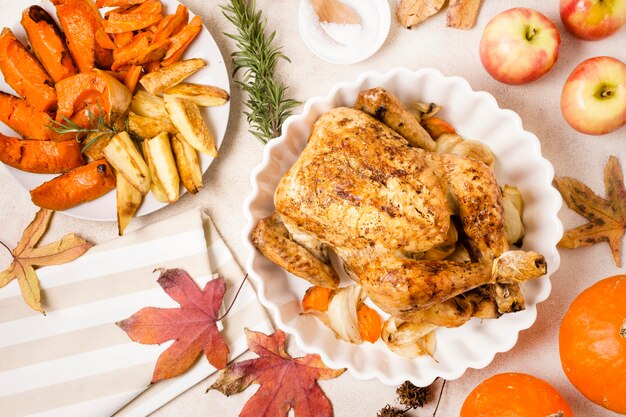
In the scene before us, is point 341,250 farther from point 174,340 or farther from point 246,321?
point 174,340

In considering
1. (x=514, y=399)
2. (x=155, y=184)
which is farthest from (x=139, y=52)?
(x=514, y=399)

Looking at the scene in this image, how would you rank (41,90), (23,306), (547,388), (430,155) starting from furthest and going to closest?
(23,306) → (41,90) → (547,388) → (430,155)

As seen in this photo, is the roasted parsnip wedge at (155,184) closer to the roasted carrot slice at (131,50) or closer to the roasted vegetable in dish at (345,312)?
the roasted carrot slice at (131,50)

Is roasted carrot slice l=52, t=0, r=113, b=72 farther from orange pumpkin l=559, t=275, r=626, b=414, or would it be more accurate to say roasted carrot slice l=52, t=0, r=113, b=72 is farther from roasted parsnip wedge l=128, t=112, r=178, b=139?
orange pumpkin l=559, t=275, r=626, b=414

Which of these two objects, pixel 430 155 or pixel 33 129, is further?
pixel 33 129

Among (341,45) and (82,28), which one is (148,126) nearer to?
(82,28)

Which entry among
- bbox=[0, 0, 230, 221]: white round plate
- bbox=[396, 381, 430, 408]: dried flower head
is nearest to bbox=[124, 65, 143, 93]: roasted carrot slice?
bbox=[0, 0, 230, 221]: white round plate

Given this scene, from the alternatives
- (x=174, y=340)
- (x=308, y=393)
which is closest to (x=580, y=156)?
(x=308, y=393)

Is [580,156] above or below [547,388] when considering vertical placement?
above
